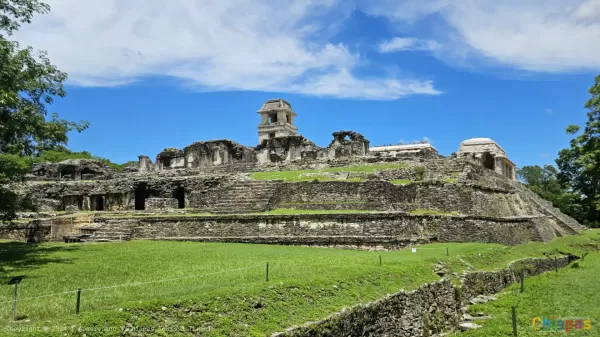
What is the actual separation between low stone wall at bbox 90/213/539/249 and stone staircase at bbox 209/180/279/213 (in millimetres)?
1935

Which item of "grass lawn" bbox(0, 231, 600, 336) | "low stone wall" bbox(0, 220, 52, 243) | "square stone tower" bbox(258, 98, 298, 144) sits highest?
"square stone tower" bbox(258, 98, 298, 144)

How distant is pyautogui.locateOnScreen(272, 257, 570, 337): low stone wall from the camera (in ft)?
24.5

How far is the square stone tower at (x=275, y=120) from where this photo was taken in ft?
170

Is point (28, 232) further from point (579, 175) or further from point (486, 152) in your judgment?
point (579, 175)

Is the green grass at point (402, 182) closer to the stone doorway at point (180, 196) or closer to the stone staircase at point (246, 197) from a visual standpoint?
the stone staircase at point (246, 197)

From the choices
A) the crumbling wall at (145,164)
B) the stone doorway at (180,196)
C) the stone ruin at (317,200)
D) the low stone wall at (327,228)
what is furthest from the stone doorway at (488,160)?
the crumbling wall at (145,164)

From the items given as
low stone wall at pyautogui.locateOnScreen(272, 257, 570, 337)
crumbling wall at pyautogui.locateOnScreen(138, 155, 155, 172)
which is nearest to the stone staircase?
low stone wall at pyautogui.locateOnScreen(272, 257, 570, 337)

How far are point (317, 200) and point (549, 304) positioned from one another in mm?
10680

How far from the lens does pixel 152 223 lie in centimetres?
1891

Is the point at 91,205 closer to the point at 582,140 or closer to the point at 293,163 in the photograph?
the point at 293,163

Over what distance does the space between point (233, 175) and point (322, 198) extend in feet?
21.6

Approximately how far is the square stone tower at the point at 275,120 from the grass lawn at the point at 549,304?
126ft

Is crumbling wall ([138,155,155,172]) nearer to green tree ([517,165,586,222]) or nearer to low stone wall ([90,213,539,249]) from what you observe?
low stone wall ([90,213,539,249])

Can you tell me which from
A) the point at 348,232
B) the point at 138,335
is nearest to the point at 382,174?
the point at 348,232
